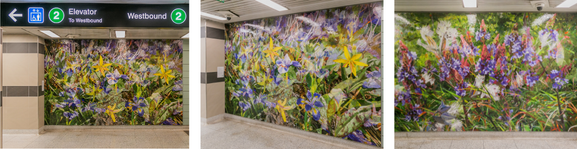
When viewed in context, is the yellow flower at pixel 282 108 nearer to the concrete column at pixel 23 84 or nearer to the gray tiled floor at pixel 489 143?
the gray tiled floor at pixel 489 143

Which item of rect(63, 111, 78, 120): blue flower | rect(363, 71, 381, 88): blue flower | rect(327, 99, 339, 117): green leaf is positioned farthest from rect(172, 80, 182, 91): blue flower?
rect(363, 71, 381, 88): blue flower

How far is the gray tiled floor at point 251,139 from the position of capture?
3178 millimetres

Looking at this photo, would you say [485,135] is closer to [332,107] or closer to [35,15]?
[332,107]

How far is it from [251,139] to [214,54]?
5.50 ft

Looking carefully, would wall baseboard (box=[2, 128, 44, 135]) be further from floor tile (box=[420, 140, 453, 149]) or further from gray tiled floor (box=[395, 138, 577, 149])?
floor tile (box=[420, 140, 453, 149])

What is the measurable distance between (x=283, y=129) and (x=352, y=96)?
1.21 meters

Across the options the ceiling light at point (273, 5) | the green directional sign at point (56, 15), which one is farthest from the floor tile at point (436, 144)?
the green directional sign at point (56, 15)

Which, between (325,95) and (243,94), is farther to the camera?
(243,94)

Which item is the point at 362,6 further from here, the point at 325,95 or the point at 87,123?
the point at 87,123

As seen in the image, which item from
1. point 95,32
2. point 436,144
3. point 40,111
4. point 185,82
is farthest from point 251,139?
point 40,111

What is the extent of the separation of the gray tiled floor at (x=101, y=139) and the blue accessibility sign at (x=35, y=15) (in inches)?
75.6

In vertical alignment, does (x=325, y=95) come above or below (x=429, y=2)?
below

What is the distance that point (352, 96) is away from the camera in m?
3.09

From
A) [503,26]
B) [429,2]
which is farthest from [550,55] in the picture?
[429,2]
